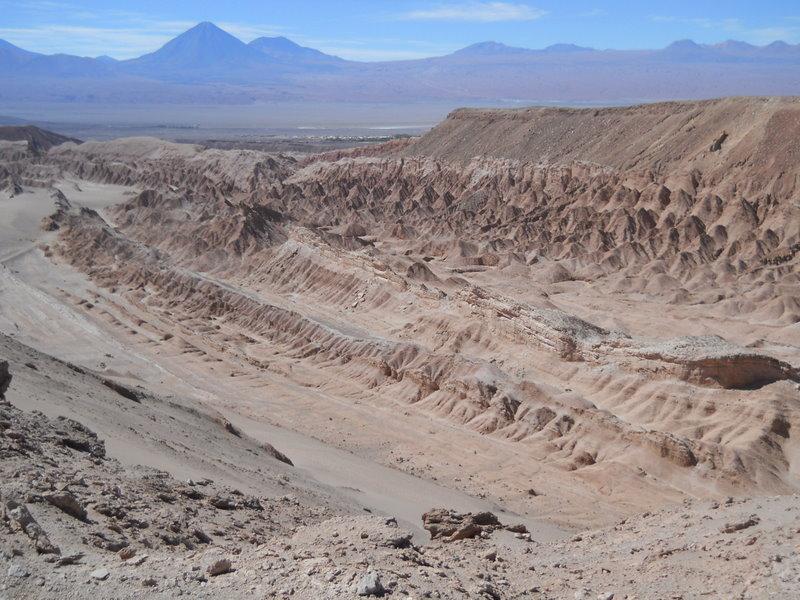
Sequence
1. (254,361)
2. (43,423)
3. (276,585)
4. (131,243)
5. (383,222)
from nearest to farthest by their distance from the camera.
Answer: (276,585) → (43,423) → (254,361) → (131,243) → (383,222)

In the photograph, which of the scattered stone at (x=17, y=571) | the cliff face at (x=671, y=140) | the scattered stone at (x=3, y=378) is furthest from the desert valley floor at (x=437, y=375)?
the scattered stone at (x=3, y=378)

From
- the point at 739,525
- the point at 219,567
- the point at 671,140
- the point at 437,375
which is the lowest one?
the point at 437,375

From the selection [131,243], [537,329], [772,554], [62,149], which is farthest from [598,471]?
[62,149]

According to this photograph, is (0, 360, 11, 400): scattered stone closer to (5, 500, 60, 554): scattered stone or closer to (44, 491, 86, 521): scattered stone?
(44, 491, 86, 521): scattered stone

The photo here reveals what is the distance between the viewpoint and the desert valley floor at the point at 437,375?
1284cm

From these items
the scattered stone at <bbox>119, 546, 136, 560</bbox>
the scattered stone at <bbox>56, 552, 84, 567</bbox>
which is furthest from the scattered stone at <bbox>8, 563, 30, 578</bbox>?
the scattered stone at <bbox>119, 546, 136, 560</bbox>

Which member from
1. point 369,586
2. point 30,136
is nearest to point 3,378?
point 369,586

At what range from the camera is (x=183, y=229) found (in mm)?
67562

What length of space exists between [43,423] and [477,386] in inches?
701

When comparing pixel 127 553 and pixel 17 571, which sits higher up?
pixel 17 571

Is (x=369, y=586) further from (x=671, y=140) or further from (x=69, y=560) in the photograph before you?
(x=671, y=140)

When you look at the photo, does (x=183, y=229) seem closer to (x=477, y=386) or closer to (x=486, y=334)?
(x=486, y=334)

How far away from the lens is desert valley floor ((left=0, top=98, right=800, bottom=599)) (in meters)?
12.8

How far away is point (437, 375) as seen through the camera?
34.0 m
